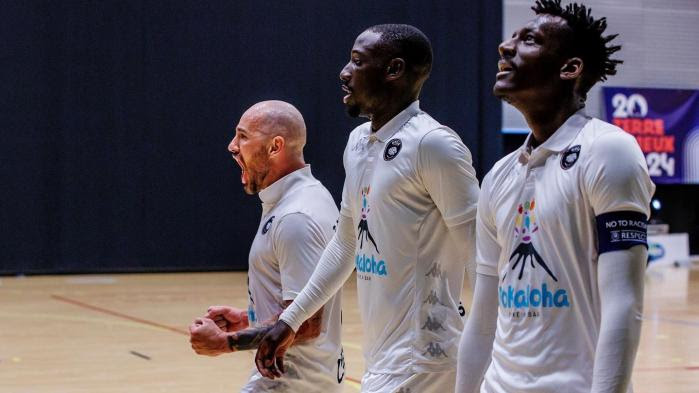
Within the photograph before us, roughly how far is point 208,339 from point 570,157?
149cm

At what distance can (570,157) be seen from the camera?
211cm

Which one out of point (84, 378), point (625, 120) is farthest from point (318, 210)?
point (625, 120)

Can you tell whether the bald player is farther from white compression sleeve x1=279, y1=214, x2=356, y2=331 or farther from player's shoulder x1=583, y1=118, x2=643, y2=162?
player's shoulder x1=583, y1=118, x2=643, y2=162

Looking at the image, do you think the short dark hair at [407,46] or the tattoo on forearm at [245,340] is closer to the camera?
the short dark hair at [407,46]

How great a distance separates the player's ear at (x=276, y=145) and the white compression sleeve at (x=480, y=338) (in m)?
1.41

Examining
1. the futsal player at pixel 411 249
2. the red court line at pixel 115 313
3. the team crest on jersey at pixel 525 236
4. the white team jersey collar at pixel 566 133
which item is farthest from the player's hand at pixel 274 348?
the red court line at pixel 115 313

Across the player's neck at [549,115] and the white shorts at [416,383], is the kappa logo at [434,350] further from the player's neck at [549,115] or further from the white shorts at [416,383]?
the player's neck at [549,115]

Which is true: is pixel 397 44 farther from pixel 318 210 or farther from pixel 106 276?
pixel 106 276

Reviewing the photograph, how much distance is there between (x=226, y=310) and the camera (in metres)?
3.50

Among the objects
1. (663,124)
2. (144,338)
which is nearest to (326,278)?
(144,338)

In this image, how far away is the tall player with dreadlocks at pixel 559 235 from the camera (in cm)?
195

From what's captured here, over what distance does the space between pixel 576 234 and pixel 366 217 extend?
100 centimetres

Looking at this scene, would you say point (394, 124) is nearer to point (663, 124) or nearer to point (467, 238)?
point (467, 238)

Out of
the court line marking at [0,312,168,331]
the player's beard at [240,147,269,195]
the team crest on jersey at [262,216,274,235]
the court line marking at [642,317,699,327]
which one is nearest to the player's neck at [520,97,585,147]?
the team crest on jersey at [262,216,274,235]
